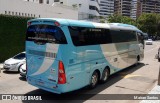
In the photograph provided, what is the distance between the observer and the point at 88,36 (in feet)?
32.3

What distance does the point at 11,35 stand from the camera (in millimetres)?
19359

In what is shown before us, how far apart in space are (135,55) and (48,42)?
10.4 m

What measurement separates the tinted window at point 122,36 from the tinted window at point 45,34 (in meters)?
4.88

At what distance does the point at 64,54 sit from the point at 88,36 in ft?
6.82

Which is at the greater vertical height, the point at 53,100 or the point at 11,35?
the point at 11,35

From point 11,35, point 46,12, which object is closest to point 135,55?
point 11,35

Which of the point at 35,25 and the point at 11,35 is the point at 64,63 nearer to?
the point at 35,25

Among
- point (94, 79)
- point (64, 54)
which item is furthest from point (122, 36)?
point (64, 54)

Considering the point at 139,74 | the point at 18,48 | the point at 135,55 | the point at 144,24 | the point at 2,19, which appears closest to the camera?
the point at 139,74

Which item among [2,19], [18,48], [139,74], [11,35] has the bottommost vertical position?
[139,74]

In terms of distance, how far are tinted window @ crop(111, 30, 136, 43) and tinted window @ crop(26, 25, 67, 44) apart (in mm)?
4876

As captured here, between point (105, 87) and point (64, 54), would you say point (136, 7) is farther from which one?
point (64, 54)

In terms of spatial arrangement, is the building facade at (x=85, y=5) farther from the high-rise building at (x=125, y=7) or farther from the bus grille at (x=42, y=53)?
the high-rise building at (x=125, y=7)

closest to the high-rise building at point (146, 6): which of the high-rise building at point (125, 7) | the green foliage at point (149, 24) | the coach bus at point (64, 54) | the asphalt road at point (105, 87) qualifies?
the high-rise building at point (125, 7)
